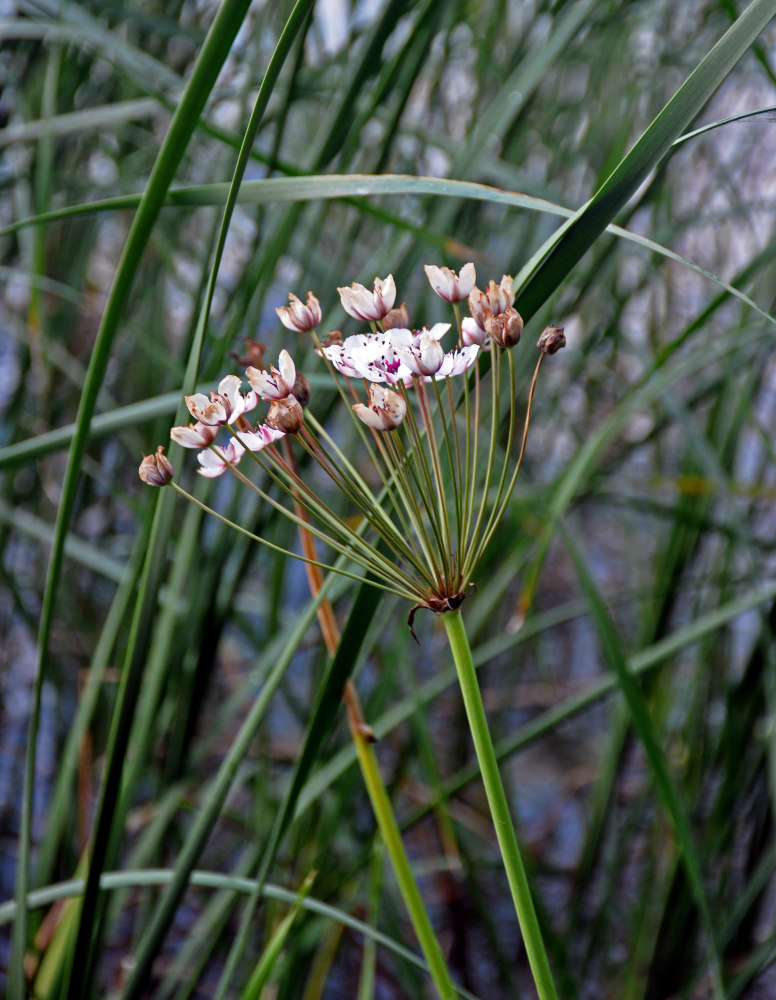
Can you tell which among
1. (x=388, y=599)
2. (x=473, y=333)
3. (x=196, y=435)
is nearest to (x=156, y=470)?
(x=196, y=435)

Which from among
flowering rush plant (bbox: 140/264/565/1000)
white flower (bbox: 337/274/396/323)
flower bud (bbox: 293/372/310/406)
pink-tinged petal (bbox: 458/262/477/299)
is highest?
white flower (bbox: 337/274/396/323)

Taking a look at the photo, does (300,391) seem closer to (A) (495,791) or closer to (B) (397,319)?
(B) (397,319)

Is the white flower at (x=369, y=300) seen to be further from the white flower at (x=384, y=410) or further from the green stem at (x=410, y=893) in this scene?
the green stem at (x=410, y=893)

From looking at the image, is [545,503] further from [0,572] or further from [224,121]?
[224,121]

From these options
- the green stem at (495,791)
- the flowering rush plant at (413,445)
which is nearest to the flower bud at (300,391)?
the flowering rush plant at (413,445)

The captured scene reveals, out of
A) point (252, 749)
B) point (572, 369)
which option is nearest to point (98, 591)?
point (252, 749)

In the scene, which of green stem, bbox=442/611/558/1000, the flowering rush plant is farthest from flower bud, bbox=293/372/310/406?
green stem, bbox=442/611/558/1000

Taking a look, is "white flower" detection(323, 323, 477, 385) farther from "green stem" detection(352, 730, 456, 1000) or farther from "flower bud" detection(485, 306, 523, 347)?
"green stem" detection(352, 730, 456, 1000)
